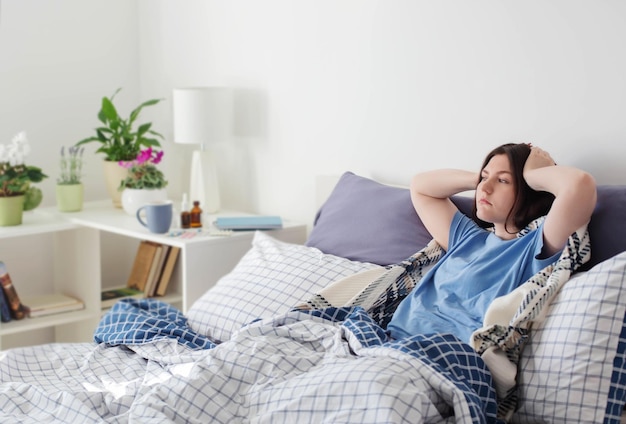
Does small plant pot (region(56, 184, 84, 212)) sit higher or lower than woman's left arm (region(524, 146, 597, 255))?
lower

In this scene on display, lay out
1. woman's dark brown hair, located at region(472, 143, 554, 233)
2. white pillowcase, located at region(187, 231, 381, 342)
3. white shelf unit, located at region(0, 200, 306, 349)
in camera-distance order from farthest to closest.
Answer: white shelf unit, located at region(0, 200, 306, 349), white pillowcase, located at region(187, 231, 381, 342), woman's dark brown hair, located at region(472, 143, 554, 233)

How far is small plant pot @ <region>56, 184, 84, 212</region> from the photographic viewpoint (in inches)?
135

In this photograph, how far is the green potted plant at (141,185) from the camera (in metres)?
3.31

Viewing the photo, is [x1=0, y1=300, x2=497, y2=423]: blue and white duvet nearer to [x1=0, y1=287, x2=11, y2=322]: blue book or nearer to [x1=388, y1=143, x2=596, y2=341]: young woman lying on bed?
[x1=388, y1=143, x2=596, y2=341]: young woman lying on bed

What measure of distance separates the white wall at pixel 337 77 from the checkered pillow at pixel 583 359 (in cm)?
61

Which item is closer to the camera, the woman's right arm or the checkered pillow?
the checkered pillow

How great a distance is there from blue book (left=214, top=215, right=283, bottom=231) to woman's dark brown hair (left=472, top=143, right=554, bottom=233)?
1.10 meters

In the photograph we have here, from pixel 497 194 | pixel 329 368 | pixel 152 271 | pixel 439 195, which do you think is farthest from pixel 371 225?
pixel 152 271

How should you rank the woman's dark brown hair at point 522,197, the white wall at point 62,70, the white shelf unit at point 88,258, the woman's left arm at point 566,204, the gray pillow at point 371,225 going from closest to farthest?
the woman's left arm at point 566,204, the woman's dark brown hair at point 522,197, the gray pillow at point 371,225, the white shelf unit at point 88,258, the white wall at point 62,70

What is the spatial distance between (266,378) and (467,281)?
58 cm

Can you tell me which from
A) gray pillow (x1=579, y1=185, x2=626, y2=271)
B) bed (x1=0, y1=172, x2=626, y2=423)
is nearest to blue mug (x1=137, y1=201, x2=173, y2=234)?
bed (x1=0, y1=172, x2=626, y2=423)

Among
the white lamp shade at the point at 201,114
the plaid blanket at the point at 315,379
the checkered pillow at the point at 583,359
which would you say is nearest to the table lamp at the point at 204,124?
the white lamp shade at the point at 201,114

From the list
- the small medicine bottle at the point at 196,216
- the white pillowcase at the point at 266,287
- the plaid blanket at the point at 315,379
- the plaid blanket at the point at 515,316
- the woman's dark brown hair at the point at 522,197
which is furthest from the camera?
the small medicine bottle at the point at 196,216

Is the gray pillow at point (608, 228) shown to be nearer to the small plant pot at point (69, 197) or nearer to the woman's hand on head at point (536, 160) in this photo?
the woman's hand on head at point (536, 160)
